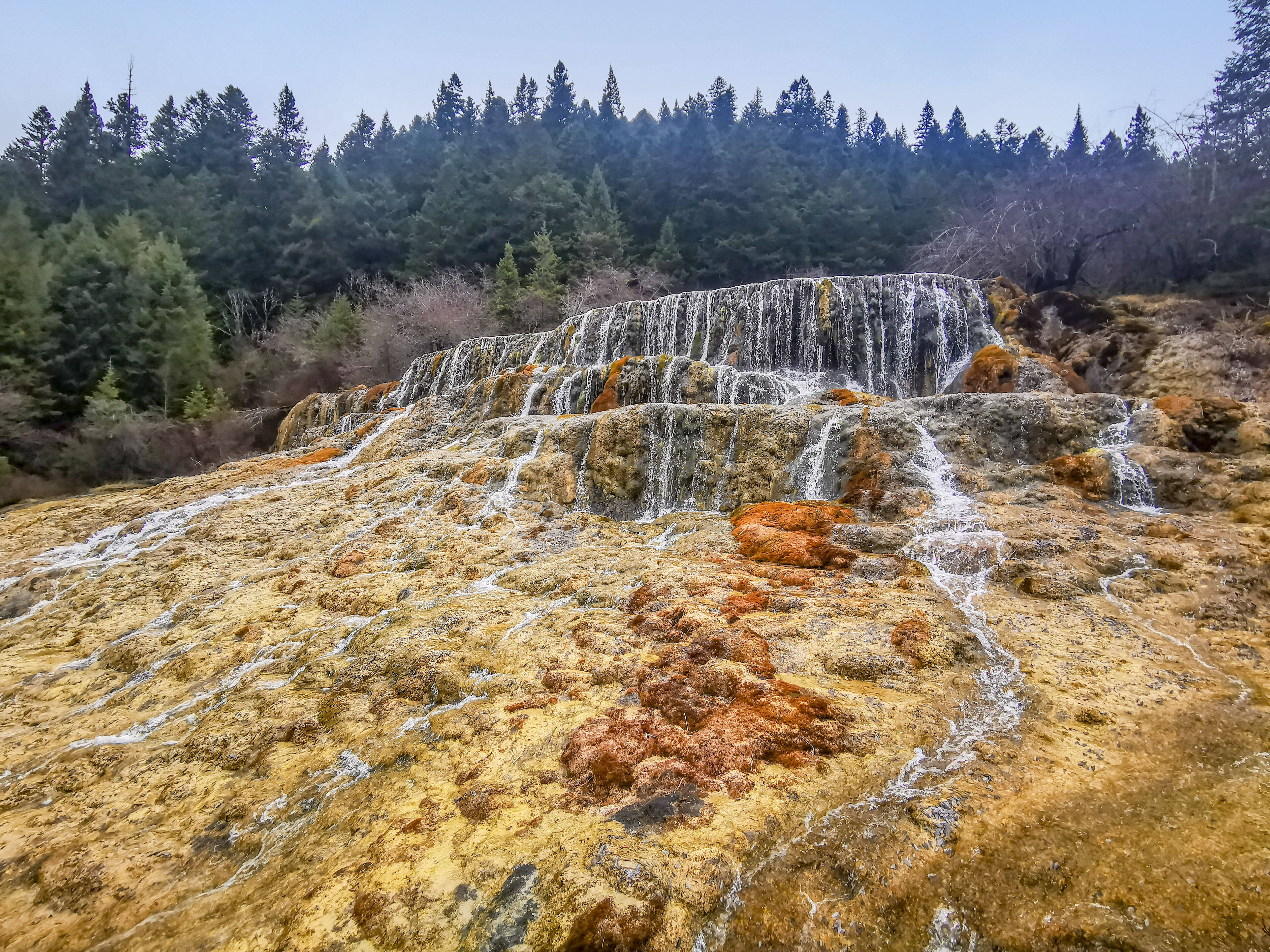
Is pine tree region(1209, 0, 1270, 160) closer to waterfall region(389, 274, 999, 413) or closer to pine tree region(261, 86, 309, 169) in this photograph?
waterfall region(389, 274, 999, 413)

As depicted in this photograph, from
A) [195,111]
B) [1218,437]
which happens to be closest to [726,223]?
[1218,437]

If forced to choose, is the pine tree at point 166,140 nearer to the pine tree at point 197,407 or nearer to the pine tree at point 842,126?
the pine tree at point 197,407

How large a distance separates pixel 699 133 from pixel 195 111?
3376 cm

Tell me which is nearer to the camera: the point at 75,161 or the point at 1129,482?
the point at 1129,482

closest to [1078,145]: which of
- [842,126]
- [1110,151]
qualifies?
[1110,151]

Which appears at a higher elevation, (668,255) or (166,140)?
(166,140)

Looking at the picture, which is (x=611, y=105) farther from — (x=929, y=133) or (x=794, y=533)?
(x=794, y=533)

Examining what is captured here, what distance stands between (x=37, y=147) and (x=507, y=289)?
33.7 metres

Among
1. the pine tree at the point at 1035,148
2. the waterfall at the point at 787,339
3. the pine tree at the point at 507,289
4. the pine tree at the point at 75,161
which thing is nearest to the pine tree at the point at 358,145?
the pine tree at the point at 75,161

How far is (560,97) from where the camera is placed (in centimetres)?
4291

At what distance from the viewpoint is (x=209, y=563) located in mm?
7113

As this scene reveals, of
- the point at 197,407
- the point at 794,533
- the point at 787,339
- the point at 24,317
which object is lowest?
the point at 794,533

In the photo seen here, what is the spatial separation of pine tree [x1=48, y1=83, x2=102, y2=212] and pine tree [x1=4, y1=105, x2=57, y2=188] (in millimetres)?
1050

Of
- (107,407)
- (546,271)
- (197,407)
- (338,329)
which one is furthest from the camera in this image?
(546,271)
